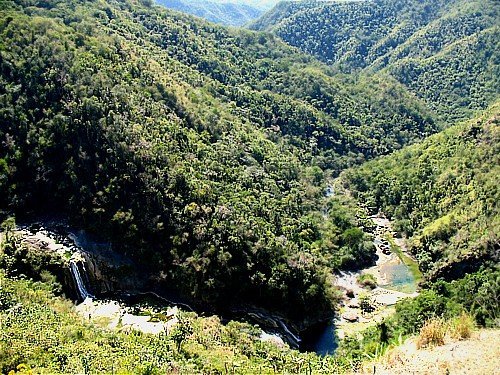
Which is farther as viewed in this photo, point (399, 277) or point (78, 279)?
point (399, 277)

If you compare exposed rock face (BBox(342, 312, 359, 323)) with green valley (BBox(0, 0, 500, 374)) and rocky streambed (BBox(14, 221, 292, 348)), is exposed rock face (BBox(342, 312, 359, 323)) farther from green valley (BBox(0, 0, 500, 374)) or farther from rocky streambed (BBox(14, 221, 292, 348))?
rocky streambed (BBox(14, 221, 292, 348))

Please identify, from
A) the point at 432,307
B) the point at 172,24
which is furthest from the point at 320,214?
the point at 172,24

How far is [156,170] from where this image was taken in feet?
149

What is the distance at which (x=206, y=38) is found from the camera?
9600 cm

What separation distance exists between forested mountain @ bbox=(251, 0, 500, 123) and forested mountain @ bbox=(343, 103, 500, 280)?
43658mm

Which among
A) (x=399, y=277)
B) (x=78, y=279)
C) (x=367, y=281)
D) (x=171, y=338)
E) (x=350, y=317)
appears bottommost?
(x=78, y=279)

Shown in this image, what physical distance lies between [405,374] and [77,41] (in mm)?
51223

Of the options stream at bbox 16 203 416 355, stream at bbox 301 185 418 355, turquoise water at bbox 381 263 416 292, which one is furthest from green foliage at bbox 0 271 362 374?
turquoise water at bbox 381 263 416 292

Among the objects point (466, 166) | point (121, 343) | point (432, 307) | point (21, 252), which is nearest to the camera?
point (121, 343)

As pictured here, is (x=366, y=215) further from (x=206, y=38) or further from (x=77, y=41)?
(x=206, y=38)

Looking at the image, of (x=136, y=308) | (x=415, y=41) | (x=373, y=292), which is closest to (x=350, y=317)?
(x=373, y=292)

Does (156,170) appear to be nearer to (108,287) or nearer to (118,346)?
(108,287)

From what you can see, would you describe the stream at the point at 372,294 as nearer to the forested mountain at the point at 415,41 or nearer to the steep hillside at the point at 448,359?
the steep hillside at the point at 448,359

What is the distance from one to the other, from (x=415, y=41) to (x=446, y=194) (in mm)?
93920
